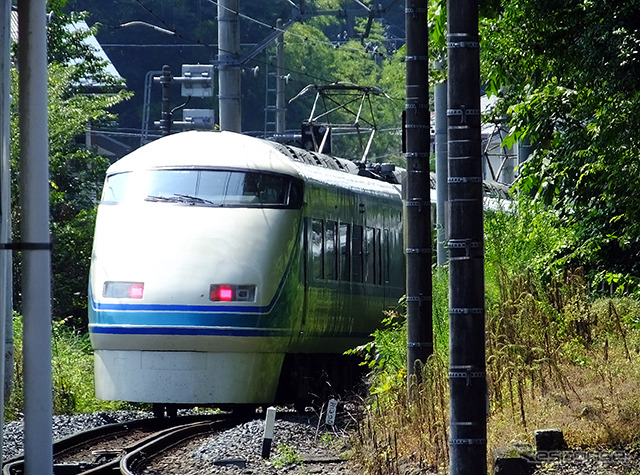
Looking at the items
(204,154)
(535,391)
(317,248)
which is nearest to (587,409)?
(535,391)

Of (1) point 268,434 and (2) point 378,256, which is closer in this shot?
(1) point 268,434

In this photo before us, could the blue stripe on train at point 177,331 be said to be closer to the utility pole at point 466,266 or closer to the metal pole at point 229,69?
the utility pole at point 466,266

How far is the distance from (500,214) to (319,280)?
2.77 meters

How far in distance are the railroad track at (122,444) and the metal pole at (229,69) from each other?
6.04 m

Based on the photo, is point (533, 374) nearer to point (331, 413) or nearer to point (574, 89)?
point (331, 413)

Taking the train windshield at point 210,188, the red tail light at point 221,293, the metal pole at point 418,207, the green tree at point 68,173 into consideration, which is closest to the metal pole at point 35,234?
the metal pole at point 418,207

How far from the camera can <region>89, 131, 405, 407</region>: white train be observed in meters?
14.9

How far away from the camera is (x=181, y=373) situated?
14922mm

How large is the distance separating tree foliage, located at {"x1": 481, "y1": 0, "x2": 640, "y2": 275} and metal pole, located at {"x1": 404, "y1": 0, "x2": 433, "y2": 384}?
2.58ft

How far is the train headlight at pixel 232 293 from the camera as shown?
15.0 meters

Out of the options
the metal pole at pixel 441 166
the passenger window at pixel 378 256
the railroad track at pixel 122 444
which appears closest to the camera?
the railroad track at pixel 122 444

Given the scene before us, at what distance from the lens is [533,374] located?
12359 millimetres

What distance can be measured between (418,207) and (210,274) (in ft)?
9.51

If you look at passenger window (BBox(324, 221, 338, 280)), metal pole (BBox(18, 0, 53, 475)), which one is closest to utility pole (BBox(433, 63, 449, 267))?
passenger window (BBox(324, 221, 338, 280))
